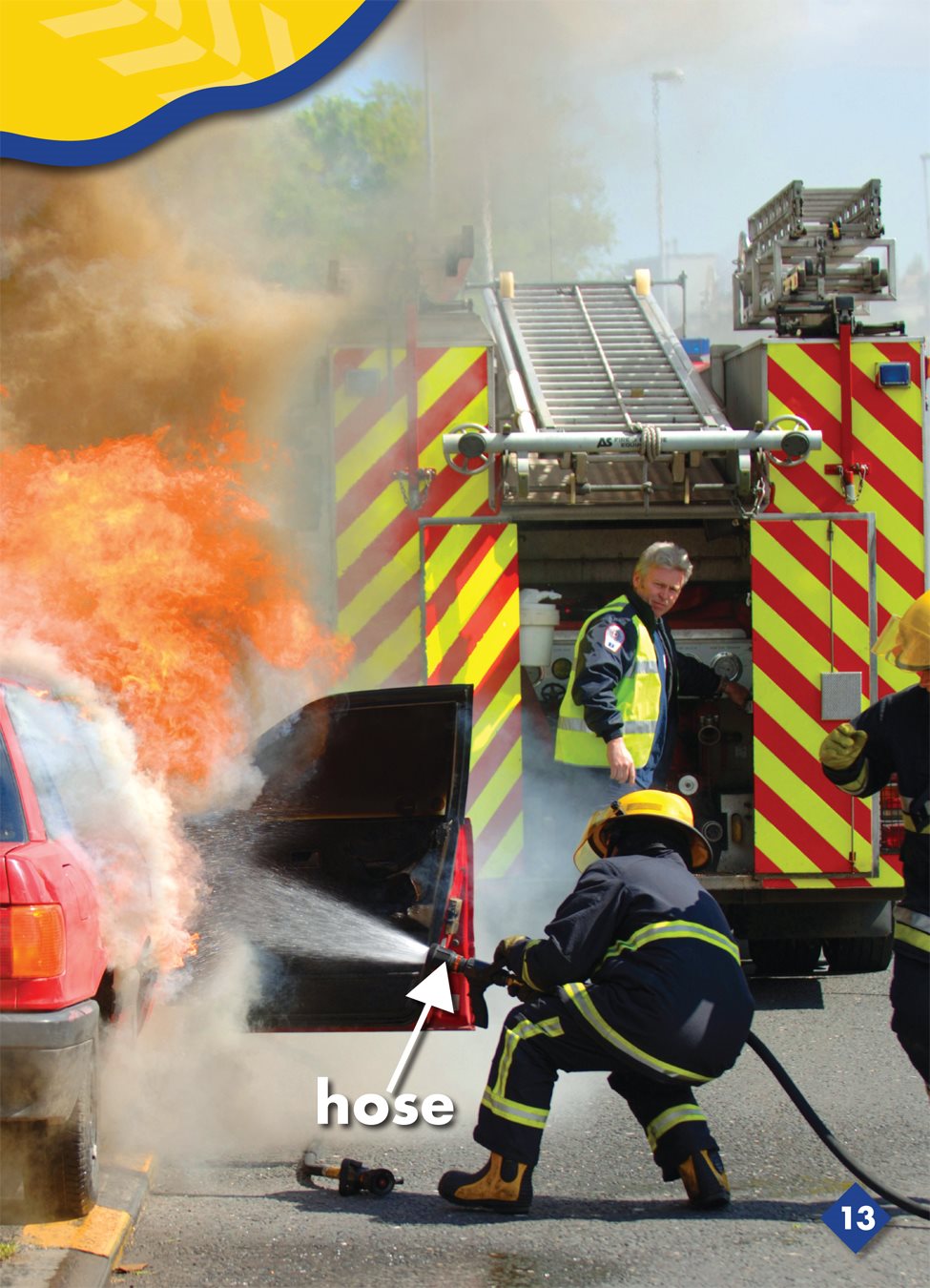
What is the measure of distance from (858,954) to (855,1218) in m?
3.13

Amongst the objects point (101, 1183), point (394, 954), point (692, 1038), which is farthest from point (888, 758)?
point (101, 1183)

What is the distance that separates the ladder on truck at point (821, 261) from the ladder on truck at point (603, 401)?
0.54 m

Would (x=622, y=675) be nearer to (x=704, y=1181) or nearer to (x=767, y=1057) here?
(x=767, y=1057)

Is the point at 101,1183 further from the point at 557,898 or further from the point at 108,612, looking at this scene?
the point at 557,898

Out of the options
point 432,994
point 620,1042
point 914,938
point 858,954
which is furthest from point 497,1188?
point 858,954

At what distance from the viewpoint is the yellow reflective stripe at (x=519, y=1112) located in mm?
3943

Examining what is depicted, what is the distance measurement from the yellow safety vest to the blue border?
2.36 meters

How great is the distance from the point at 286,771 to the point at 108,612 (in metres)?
0.90

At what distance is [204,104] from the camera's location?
17.5ft

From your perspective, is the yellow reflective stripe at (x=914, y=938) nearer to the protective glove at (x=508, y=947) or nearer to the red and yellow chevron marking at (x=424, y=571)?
the protective glove at (x=508, y=947)

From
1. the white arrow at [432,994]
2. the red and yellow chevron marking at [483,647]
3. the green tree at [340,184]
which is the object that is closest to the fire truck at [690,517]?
the red and yellow chevron marking at [483,647]

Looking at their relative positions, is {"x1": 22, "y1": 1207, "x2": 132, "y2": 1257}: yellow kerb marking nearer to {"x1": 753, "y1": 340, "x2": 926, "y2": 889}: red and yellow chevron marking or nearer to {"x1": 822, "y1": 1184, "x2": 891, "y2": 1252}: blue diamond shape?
{"x1": 822, "y1": 1184, "x2": 891, "y2": 1252}: blue diamond shape

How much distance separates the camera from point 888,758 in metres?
4.34

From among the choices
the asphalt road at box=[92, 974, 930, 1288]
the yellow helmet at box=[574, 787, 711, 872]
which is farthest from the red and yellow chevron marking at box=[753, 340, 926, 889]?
the yellow helmet at box=[574, 787, 711, 872]
